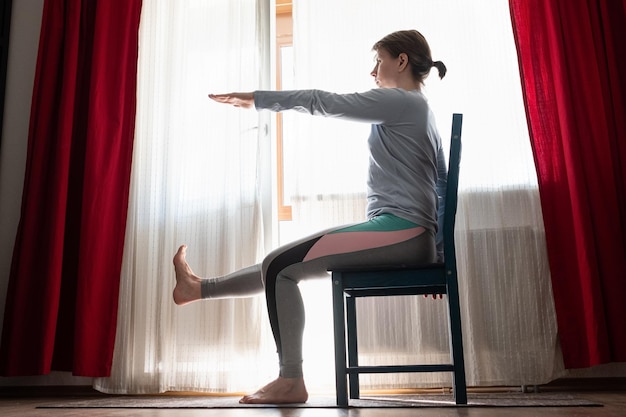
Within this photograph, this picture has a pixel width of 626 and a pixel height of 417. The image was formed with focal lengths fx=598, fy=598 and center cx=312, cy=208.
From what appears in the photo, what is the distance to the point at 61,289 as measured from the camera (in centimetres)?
251

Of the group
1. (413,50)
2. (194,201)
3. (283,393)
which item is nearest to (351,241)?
(283,393)

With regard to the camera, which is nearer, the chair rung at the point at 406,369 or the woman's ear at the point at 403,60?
the chair rung at the point at 406,369

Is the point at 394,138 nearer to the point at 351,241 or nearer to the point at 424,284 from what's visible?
the point at 351,241

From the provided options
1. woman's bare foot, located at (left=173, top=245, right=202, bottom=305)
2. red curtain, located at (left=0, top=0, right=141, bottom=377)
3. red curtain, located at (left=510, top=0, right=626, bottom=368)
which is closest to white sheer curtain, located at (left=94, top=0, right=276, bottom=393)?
red curtain, located at (left=0, top=0, right=141, bottom=377)

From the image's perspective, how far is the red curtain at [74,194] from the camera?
2408 mm

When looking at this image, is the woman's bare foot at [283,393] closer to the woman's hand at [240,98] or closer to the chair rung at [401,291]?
the chair rung at [401,291]

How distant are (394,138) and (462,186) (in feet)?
2.05

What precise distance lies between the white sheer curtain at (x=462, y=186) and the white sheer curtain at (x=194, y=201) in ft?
0.68

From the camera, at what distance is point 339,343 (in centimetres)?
167

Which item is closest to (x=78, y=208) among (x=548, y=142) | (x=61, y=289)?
(x=61, y=289)

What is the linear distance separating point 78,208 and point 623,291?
7.20 ft

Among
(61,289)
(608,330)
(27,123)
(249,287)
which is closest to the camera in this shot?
(249,287)

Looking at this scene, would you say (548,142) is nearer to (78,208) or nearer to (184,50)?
(184,50)

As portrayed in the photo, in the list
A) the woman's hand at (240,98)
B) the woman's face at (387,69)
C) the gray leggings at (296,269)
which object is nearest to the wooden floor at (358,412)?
the gray leggings at (296,269)
